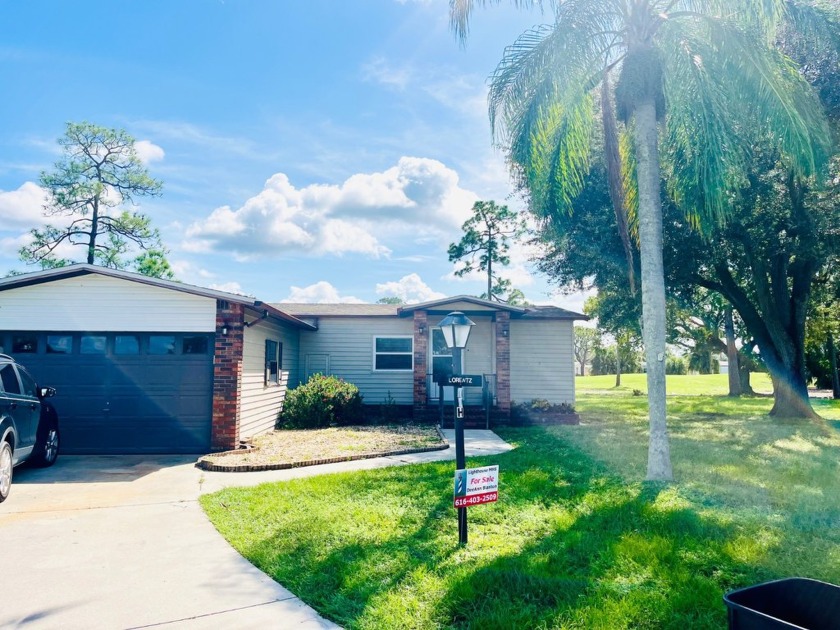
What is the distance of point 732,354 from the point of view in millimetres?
25359

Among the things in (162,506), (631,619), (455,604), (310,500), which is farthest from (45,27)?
(631,619)

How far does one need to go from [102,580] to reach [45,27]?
372 inches

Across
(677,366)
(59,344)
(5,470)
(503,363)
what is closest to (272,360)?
(59,344)

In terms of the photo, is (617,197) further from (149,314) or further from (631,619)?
(149,314)

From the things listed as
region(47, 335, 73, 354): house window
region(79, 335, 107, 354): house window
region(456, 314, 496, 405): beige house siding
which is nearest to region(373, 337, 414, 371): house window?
region(456, 314, 496, 405): beige house siding

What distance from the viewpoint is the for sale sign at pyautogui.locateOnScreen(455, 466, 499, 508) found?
4492mm

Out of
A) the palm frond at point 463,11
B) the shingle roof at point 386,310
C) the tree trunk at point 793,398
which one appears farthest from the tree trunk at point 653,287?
the tree trunk at point 793,398

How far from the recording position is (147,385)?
9.38 m

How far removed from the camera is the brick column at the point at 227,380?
30.5ft

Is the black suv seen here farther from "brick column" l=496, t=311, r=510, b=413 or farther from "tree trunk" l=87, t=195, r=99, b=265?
"tree trunk" l=87, t=195, r=99, b=265

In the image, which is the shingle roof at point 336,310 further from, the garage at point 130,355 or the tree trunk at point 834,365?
the tree trunk at point 834,365

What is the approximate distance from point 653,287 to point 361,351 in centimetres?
962

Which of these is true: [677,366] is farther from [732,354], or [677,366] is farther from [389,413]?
[389,413]

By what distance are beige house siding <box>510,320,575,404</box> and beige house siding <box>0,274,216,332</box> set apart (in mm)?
8930
